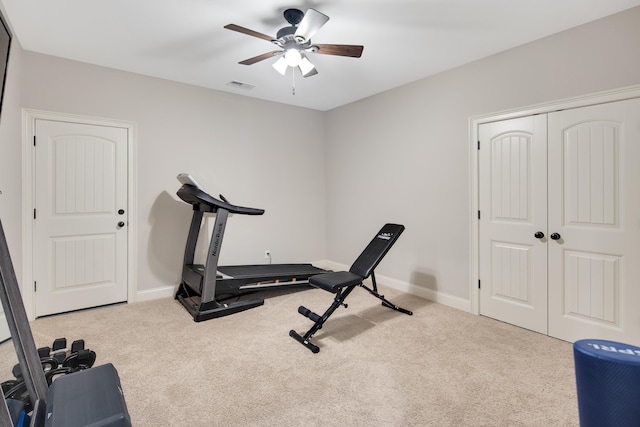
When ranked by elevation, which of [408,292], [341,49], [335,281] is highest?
[341,49]

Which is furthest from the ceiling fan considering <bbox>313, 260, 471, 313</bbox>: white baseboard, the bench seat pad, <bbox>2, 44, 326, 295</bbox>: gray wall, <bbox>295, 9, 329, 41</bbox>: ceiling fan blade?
<bbox>313, 260, 471, 313</bbox>: white baseboard

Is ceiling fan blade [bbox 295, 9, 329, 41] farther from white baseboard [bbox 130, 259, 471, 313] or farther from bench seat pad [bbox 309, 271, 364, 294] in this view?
white baseboard [bbox 130, 259, 471, 313]

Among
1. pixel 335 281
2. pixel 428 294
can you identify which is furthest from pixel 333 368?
pixel 428 294

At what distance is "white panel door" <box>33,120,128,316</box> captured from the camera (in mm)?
3244

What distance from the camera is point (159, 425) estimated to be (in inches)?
70.4

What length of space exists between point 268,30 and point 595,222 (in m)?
3.10

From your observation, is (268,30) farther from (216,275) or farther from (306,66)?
(216,275)

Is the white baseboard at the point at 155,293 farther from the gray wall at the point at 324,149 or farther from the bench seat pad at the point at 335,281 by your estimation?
the bench seat pad at the point at 335,281

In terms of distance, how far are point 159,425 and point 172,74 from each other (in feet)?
11.3

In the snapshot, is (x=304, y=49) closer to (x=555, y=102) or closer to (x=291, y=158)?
(x=555, y=102)

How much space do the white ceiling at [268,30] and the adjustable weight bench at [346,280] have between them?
5.77 ft

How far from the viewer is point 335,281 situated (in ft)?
9.47

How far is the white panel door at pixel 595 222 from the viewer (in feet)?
8.00

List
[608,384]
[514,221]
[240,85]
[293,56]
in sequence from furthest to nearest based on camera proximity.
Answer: [240,85] < [514,221] < [293,56] < [608,384]
